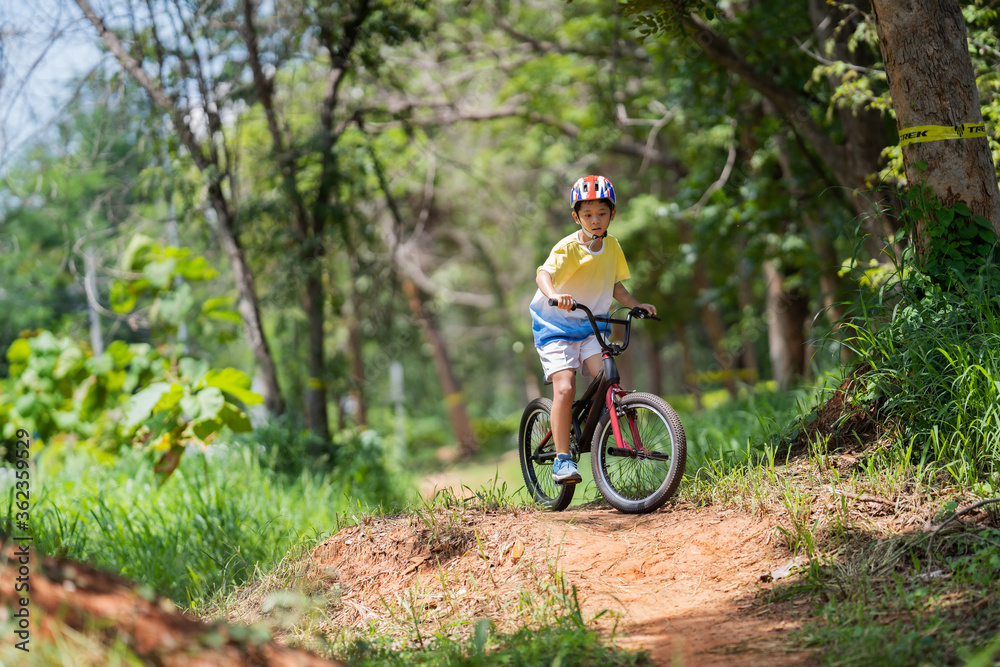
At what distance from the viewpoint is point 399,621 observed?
3244mm

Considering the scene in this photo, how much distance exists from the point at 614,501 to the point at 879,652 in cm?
186

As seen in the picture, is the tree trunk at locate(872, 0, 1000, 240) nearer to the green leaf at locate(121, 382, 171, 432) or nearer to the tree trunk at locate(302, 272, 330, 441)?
the green leaf at locate(121, 382, 171, 432)

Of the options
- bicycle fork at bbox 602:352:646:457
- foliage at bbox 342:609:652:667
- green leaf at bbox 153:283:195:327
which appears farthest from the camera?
green leaf at bbox 153:283:195:327

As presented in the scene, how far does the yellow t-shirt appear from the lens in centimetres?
423

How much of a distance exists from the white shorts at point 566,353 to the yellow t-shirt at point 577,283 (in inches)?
1.7

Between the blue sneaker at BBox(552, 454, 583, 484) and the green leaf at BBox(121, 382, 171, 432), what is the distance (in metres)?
3.54

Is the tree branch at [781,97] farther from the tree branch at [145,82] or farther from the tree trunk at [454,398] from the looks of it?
the tree trunk at [454,398]

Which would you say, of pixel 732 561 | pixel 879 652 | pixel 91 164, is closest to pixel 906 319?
pixel 732 561

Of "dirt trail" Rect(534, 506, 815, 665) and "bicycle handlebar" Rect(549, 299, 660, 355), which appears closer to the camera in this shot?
"dirt trail" Rect(534, 506, 815, 665)

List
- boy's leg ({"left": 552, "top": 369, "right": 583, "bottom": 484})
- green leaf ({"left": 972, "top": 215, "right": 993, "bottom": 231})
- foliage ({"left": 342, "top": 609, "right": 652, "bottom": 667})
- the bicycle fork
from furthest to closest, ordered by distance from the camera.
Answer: boy's leg ({"left": 552, "top": 369, "right": 583, "bottom": 484})
the bicycle fork
green leaf ({"left": 972, "top": 215, "right": 993, "bottom": 231})
foliage ({"left": 342, "top": 609, "right": 652, "bottom": 667})

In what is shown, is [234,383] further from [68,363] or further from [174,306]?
[68,363]

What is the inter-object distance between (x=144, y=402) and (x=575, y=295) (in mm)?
3789

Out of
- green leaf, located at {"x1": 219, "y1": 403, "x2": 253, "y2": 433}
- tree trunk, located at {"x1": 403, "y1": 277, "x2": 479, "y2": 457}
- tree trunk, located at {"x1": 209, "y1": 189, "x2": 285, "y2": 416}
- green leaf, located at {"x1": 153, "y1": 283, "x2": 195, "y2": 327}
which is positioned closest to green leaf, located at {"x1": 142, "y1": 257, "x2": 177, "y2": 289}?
green leaf, located at {"x1": 153, "y1": 283, "x2": 195, "y2": 327}

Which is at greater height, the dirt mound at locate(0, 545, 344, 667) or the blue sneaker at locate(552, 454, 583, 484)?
the dirt mound at locate(0, 545, 344, 667)
